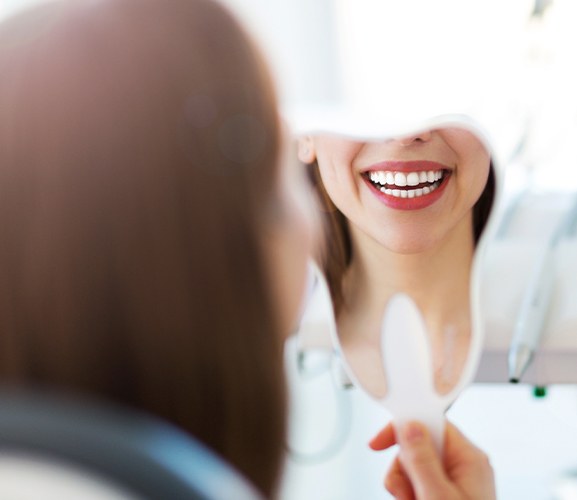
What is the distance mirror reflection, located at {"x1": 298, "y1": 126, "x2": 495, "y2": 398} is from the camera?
0.74 meters

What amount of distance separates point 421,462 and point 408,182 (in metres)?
0.28

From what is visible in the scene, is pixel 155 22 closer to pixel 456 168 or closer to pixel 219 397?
pixel 219 397

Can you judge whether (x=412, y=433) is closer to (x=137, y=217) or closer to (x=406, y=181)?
(x=406, y=181)

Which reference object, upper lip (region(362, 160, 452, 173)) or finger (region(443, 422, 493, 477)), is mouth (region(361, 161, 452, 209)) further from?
finger (region(443, 422, 493, 477))

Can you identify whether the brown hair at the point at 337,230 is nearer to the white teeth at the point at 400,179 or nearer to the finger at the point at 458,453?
the white teeth at the point at 400,179

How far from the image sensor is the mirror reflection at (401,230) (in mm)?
739

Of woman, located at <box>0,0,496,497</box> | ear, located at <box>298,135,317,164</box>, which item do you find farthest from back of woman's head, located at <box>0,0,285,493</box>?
ear, located at <box>298,135,317,164</box>

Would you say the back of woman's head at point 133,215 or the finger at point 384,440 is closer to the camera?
the back of woman's head at point 133,215

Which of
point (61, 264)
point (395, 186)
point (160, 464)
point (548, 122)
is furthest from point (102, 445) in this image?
point (548, 122)

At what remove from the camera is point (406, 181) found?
752 mm

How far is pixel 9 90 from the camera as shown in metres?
0.40

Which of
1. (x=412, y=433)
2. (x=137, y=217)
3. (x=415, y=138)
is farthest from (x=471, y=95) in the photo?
(x=137, y=217)

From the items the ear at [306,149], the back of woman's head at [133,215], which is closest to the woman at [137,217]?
the back of woman's head at [133,215]

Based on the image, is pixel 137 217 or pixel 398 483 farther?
pixel 398 483
